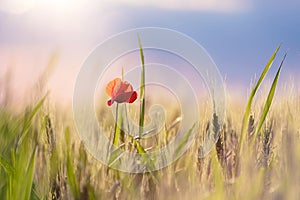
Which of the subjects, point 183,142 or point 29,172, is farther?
point 183,142

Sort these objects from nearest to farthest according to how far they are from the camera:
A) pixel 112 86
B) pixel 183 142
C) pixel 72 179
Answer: pixel 72 179 < pixel 183 142 < pixel 112 86

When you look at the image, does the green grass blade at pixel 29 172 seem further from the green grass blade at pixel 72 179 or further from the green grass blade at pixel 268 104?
the green grass blade at pixel 268 104

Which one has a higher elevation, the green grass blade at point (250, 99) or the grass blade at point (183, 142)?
the green grass blade at point (250, 99)

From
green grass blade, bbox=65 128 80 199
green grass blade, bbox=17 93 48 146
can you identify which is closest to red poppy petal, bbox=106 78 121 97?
green grass blade, bbox=17 93 48 146

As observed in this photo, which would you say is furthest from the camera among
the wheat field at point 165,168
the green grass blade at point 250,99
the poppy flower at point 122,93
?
the poppy flower at point 122,93

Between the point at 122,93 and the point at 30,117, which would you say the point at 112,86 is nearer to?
the point at 122,93

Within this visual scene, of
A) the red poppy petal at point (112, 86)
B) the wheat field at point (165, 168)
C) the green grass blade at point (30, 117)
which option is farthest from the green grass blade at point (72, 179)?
the red poppy petal at point (112, 86)

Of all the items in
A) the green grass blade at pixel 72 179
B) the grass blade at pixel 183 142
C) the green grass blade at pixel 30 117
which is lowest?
the green grass blade at pixel 72 179

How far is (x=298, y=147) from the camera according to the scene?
28.3 inches

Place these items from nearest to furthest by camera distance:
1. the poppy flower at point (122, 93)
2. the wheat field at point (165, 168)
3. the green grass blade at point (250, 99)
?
the wheat field at point (165, 168) < the green grass blade at point (250, 99) < the poppy flower at point (122, 93)

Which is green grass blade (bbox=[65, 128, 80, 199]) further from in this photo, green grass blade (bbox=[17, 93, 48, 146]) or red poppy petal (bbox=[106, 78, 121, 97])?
red poppy petal (bbox=[106, 78, 121, 97])

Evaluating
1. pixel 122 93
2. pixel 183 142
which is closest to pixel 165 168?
pixel 183 142

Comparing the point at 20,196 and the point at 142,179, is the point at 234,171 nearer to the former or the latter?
the point at 142,179

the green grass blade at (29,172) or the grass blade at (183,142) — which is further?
the grass blade at (183,142)
